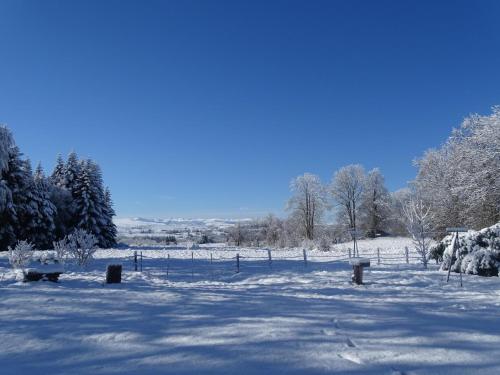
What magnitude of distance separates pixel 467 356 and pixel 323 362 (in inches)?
70.2

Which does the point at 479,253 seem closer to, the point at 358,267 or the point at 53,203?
the point at 358,267

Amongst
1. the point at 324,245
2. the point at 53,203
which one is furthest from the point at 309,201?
the point at 53,203

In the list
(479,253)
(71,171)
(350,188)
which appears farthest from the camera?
(350,188)

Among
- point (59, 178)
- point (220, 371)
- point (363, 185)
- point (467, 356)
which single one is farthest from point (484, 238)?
point (59, 178)

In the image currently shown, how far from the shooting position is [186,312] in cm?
686

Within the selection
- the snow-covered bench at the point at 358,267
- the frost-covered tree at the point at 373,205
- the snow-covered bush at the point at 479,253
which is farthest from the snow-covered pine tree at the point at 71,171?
the snow-covered bush at the point at 479,253

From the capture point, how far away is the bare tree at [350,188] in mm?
49781

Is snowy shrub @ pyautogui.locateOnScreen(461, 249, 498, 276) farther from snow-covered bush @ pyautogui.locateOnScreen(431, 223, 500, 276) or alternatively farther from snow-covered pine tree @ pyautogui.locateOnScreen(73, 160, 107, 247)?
snow-covered pine tree @ pyautogui.locateOnScreen(73, 160, 107, 247)

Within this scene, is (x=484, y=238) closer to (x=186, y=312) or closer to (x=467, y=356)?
(x=467, y=356)

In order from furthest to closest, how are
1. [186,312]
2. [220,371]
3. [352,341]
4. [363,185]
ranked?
[363,185] < [186,312] < [352,341] < [220,371]

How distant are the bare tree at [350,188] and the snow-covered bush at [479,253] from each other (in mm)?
34820

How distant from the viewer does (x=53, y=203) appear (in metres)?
Result: 41.9

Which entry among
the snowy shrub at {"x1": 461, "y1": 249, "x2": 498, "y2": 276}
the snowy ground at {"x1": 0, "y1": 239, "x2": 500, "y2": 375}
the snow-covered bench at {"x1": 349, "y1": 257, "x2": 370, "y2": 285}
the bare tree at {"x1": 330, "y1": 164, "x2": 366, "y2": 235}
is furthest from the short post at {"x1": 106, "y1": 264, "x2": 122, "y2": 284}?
the bare tree at {"x1": 330, "y1": 164, "x2": 366, "y2": 235}

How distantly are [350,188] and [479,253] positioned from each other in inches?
1427
